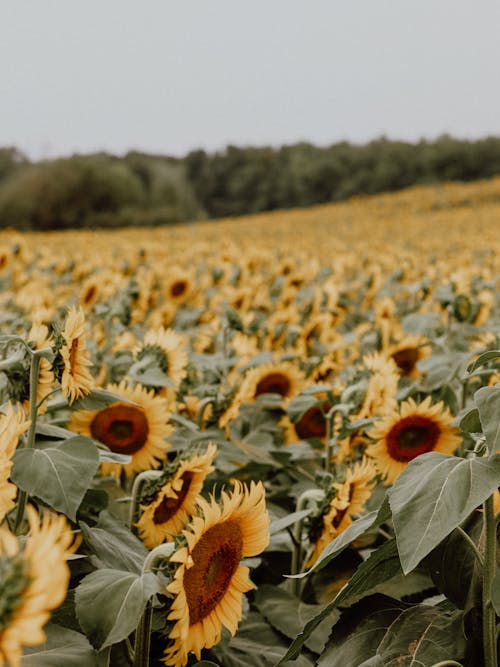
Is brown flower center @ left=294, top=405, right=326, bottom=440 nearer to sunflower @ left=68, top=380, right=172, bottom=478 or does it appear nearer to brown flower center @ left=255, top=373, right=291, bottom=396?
brown flower center @ left=255, top=373, right=291, bottom=396

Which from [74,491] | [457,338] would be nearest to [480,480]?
[74,491]

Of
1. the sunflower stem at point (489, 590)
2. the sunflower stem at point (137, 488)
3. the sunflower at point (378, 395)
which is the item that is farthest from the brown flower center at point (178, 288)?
the sunflower stem at point (489, 590)

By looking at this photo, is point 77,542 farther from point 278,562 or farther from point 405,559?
point 278,562

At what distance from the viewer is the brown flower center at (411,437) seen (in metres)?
1.89

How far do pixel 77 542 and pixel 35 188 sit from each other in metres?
31.7

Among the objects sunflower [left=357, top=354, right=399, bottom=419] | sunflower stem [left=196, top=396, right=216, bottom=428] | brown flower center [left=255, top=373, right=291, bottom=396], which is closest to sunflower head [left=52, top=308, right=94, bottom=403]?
sunflower stem [left=196, top=396, right=216, bottom=428]

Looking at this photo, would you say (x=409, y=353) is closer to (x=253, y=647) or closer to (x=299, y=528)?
(x=299, y=528)

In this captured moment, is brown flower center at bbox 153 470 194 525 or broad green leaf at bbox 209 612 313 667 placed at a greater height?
brown flower center at bbox 153 470 194 525

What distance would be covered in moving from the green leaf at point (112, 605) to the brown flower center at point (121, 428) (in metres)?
0.75

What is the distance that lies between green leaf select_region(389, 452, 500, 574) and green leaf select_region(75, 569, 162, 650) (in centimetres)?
34

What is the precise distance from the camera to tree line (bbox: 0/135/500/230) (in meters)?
31.0

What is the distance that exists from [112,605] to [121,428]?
0.81 meters

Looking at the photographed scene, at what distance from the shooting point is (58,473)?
1.22m

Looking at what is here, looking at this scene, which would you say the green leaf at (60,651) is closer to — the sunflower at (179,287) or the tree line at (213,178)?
the sunflower at (179,287)
